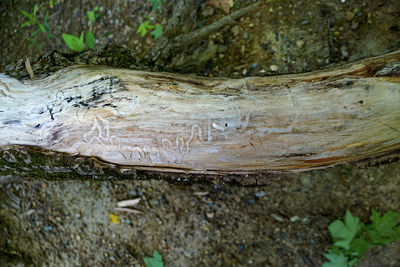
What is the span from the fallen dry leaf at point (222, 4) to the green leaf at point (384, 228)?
210 cm

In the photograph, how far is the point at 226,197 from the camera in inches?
106

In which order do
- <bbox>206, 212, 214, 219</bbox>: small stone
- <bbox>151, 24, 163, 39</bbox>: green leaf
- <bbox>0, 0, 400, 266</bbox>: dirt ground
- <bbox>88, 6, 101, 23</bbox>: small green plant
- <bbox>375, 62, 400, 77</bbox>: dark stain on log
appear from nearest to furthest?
<bbox>375, 62, 400, 77</bbox>: dark stain on log, <bbox>0, 0, 400, 266</bbox>: dirt ground, <bbox>206, 212, 214, 219</bbox>: small stone, <bbox>151, 24, 163, 39</bbox>: green leaf, <bbox>88, 6, 101, 23</bbox>: small green plant

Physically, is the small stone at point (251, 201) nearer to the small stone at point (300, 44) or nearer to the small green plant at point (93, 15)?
the small stone at point (300, 44)

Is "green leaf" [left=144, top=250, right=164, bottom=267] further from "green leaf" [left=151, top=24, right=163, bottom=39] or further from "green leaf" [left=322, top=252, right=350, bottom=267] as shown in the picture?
"green leaf" [left=151, top=24, right=163, bottom=39]

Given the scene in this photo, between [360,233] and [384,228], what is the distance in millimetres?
180

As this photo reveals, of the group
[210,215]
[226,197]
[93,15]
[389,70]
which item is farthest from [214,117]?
[93,15]

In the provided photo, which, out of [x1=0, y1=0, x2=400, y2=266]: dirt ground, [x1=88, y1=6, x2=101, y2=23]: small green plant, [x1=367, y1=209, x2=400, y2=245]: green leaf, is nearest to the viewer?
[x1=367, y1=209, x2=400, y2=245]: green leaf

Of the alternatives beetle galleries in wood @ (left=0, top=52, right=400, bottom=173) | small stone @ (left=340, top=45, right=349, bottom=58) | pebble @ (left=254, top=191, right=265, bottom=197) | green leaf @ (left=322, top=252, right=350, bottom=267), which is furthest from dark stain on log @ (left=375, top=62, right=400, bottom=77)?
green leaf @ (left=322, top=252, right=350, bottom=267)

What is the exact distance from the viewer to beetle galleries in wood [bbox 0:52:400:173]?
1.58 meters

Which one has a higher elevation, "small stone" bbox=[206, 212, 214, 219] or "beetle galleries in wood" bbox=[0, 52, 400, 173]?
"beetle galleries in wood" bbox=[0, 52, 400, 173]

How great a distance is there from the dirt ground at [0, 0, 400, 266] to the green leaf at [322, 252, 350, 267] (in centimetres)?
7

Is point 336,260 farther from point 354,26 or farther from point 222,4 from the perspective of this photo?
point 222,4

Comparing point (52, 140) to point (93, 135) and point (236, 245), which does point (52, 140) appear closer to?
point (93, 135)

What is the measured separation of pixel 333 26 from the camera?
255cm
